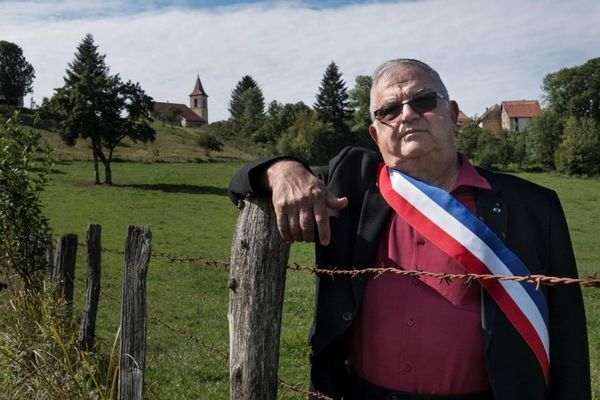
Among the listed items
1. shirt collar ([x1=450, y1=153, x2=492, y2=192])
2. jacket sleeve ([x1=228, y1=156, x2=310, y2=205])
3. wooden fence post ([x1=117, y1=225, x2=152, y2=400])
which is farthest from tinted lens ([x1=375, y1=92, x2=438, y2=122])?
wooden fence post ([x1=117, y1=225, x2=152, y2=400])

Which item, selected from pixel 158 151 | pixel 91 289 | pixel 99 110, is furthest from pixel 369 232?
pixel 158 151

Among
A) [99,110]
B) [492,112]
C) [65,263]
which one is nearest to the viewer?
[65,263]

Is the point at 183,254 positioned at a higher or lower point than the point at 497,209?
lower

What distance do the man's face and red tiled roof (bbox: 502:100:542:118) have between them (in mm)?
113420

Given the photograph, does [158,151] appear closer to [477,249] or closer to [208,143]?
[208,143]

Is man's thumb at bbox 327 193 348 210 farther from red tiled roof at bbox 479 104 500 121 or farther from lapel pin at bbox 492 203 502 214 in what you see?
red tiled roof at bbox 479 104 500 121

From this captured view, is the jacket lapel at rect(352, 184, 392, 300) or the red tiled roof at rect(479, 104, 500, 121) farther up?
the red tiled roof at rect(479, 104, 500, 121)

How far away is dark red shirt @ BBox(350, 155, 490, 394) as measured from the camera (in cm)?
219

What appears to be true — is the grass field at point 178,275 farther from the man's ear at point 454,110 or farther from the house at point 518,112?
the house at point 518,112

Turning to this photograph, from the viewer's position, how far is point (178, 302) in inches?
422

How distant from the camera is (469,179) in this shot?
239 centimetres

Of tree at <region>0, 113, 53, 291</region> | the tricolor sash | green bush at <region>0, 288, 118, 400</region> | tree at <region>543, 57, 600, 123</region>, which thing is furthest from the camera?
tree at <region>543, 57, 600, 123</region>

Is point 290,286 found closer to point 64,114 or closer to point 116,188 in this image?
point 116,188

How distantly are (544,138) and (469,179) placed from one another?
6647cm
